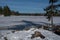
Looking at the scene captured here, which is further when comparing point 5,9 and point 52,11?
point 5,9

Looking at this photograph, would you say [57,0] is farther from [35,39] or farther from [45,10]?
[35,39]

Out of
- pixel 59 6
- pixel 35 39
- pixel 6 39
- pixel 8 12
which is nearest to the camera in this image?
pixel 35 39

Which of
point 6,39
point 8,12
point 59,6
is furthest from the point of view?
point 8,12

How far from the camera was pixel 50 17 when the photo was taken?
15680mm

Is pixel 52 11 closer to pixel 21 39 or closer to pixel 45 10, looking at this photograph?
pixel 45 10

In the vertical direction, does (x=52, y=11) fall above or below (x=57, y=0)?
below

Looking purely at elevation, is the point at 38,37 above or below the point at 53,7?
below

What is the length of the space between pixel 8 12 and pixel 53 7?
26.8 m

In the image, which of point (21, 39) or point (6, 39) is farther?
point (6, 39)

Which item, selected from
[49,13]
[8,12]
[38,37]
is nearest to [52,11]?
[49,13]

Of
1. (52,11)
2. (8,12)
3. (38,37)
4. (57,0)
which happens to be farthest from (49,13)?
(8,12)

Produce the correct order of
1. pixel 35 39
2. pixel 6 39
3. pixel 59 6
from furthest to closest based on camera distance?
pixel 59 6
pixel 6 39
pixel 35 39

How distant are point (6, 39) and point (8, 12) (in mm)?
32705

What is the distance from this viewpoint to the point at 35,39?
8047mm
